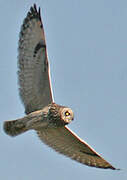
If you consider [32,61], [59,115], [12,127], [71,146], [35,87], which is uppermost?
[32,61]

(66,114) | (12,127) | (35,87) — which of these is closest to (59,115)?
(66,114)

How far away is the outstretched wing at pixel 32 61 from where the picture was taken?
9.77 m

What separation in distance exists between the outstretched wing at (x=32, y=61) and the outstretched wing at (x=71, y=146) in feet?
2.54

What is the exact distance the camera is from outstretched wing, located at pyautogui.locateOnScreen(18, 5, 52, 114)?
977cm

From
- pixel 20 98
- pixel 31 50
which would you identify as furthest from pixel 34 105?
pixel 31 50

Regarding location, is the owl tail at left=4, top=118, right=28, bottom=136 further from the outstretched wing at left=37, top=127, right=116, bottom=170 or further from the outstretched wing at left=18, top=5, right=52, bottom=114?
the outstretched wing at left=37, top=127, right=116, bottom=170

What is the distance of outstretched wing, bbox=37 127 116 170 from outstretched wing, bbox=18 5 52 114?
2.54 feet

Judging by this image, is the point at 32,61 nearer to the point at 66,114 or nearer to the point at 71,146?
the point at 66,114

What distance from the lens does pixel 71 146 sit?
10.6m

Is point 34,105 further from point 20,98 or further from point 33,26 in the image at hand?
point 33,26

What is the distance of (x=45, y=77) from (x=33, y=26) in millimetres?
1016

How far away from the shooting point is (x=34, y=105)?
1000cm

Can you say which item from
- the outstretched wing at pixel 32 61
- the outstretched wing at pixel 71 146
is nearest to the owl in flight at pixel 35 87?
the outstretched wing at pixel 32 61

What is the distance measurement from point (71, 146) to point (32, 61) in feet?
6.66
